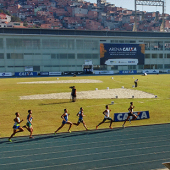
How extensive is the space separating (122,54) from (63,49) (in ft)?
66.2

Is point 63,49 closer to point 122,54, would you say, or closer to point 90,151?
point 122,54

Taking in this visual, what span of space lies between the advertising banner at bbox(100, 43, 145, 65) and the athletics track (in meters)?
68.8

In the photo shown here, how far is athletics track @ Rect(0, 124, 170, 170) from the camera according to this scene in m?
11.6

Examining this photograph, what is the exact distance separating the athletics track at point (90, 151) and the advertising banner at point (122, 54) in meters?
68.8

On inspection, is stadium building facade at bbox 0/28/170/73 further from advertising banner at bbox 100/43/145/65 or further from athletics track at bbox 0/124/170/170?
athletics track at bbox 0/124/170/170

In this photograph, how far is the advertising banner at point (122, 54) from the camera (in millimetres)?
84625

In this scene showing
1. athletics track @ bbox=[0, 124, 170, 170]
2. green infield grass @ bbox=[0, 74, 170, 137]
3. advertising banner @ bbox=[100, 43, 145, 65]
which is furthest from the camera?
advertising banner @ bbox=[100, 43, 145, 65]

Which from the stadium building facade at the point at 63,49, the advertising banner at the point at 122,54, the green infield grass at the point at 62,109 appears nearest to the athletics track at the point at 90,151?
the green infield grass at the point at 62,109

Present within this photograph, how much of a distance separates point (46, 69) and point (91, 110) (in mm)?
58131

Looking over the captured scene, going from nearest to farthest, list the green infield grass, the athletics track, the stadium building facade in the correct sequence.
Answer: the athletics track < the green infield grass < the stadium building facade

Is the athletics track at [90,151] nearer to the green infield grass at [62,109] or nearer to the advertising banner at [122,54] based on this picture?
the green infield grass at [62,109]

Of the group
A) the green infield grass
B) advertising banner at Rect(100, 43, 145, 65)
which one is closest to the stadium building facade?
advertising banner at Rect(100, 43, 145, 65)

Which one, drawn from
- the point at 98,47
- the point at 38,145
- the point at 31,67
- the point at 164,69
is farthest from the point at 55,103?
the point at 164,69

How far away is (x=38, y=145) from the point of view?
561 inches
